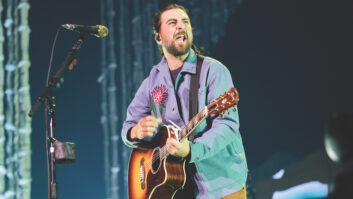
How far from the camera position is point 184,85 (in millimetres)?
2666

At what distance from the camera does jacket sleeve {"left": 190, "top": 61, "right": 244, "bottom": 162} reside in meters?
2.29

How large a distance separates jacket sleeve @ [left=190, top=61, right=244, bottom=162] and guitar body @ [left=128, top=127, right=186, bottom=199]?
15 centimetres

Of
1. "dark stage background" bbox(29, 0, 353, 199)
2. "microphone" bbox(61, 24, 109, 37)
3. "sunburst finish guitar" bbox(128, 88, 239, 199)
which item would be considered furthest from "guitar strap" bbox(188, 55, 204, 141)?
"dark stage background" bbox(29, 0, 353, 199)

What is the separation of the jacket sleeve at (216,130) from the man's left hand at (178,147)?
1.5 inches

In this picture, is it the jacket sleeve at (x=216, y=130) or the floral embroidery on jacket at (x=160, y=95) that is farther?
the floral embroidery on jacket at (x=160, y=95)

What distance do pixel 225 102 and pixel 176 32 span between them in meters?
0.88

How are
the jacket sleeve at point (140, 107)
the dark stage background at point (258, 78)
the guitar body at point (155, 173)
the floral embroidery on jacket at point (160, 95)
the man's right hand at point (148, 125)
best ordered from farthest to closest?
the dark stage background at point (258, 78), the jacket sleeve at point (140, 107), the floral embroidery on jacket at point (160, 95), the man's right hand at point (148, 125), the guitar body at point (155, 173)

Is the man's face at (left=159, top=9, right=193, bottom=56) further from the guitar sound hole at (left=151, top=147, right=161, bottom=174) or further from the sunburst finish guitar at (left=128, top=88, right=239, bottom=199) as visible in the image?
the guitar sound hole at (left=151, top=147, right=161, bottom=174)

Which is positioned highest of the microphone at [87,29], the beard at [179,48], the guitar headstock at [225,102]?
the microphone at [87,29]

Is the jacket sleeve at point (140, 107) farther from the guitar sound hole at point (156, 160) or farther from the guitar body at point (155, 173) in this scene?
the guitar sound hole at point (156, 160)

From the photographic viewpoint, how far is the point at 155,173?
258 centimetres

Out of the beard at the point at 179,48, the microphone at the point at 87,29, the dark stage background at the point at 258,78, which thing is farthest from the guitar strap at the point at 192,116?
the dark stage background at the point at 258,78

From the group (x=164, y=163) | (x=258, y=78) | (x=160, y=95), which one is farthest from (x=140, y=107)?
(x=258, y=78)

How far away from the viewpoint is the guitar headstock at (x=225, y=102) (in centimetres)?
229
